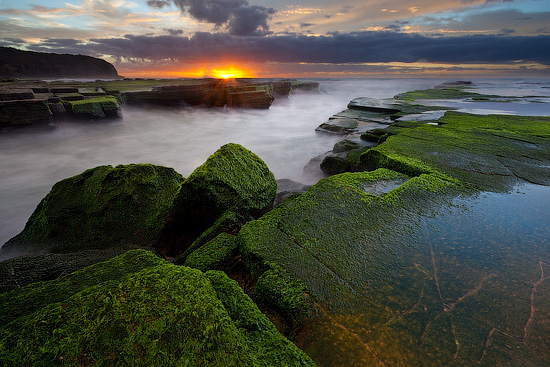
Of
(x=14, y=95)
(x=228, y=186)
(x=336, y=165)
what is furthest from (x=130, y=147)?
(x=228, y=186)

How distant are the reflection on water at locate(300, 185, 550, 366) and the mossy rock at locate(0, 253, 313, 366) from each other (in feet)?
1.35

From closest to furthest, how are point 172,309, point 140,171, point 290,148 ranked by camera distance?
point 172,309
point 140,171
point 290,148

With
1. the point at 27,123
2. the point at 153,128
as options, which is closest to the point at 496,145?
the point at 153,128

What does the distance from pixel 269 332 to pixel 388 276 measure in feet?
3.67

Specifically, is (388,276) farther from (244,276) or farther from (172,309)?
(172,309)

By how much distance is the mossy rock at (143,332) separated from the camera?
113 cm

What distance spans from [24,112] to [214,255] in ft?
53.7

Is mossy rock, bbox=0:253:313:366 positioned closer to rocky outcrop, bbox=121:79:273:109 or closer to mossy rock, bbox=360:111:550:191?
mossy rock, bbox=360:111:550:191

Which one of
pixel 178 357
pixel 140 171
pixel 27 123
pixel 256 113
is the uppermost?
pixel 178 357

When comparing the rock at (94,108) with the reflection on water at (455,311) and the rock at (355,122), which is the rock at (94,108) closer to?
the rock at (355,122)

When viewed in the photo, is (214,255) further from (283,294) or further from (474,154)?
(474,154)

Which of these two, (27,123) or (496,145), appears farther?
Result: (27,123)

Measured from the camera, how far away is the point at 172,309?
128 centimetres

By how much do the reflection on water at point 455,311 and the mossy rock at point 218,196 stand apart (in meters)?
1.95
